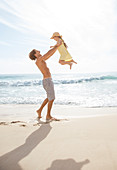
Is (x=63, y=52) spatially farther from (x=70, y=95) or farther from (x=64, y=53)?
(x=70, y=95)

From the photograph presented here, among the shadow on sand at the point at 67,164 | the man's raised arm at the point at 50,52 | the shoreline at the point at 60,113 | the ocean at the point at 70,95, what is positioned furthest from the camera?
the ocean at the point at 70,95

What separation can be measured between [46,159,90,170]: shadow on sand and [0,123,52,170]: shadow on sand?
37cm

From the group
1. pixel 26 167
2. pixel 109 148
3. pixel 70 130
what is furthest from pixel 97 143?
pixel 26 167

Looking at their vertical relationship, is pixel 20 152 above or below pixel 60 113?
above

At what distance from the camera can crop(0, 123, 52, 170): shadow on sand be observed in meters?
1.86

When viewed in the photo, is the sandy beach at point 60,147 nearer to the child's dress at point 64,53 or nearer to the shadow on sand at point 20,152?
the shadow on sand at point 20,152

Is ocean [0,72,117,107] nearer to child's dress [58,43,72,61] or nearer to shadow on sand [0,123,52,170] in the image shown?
child's dress [58,43,72,61]

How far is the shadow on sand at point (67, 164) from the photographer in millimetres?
1774

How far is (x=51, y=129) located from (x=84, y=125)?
23.8 inches

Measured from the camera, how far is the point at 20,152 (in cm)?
215

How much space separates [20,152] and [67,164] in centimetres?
65

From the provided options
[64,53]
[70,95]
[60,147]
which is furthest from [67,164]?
[70,95]

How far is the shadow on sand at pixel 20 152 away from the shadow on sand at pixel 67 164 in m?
0.37

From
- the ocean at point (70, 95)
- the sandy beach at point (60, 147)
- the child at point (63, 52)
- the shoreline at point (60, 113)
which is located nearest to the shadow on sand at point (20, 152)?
the sandy beach at point (60, 147)
